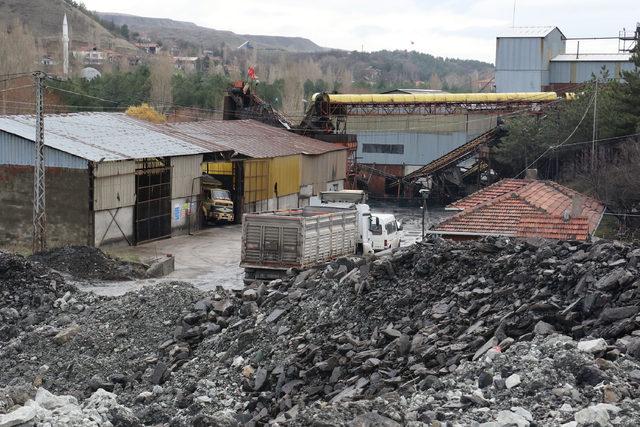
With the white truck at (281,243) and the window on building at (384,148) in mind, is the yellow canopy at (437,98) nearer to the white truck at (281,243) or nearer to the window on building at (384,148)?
the window on building at (384,148)

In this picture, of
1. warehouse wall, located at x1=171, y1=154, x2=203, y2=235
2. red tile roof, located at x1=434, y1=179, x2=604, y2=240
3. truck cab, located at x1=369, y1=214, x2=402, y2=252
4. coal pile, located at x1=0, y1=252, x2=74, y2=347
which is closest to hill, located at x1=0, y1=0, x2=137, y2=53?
warehouse wall, located at x1=171, y1=154, x2=203, y2=235

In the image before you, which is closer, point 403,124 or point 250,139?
point 250,139

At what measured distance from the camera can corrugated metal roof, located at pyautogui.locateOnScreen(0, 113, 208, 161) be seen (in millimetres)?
35844

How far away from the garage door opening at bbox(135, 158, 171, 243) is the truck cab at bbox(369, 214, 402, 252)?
9.19 meters

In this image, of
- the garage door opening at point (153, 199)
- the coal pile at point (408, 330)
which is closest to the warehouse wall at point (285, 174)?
the garage door opening at point (153, 199)

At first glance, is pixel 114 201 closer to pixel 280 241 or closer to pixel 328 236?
pixel 328 236

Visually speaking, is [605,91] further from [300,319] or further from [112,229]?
[300,319]

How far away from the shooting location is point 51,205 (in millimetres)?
35031

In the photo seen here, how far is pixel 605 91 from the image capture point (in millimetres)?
50438

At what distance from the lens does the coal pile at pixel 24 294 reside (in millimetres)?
21672

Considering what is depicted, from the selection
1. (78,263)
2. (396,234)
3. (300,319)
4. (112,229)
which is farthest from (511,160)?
(300,319)

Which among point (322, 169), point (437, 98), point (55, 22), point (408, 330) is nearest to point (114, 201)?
point (322, 169)

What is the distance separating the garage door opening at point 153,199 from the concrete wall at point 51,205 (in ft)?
9.11

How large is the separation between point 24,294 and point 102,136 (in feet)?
55.5
